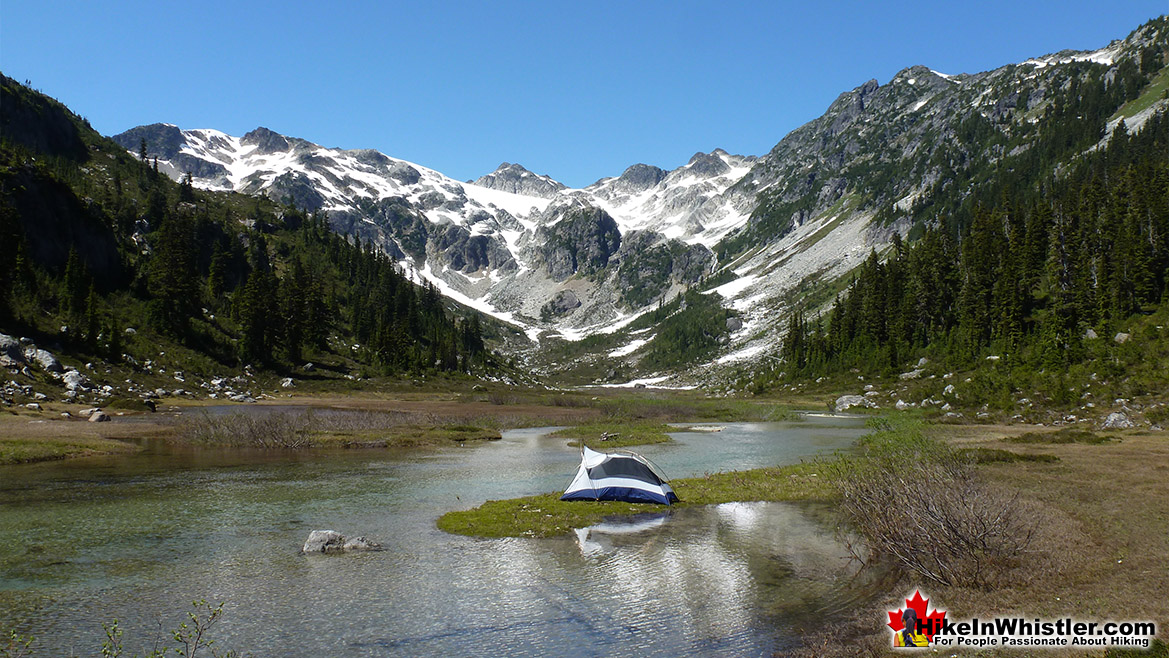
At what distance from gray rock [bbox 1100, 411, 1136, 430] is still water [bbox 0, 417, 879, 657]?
4374 cm

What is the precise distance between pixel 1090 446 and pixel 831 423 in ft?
128

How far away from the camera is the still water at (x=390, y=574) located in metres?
15.8

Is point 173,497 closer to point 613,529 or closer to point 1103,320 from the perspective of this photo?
point 613,529

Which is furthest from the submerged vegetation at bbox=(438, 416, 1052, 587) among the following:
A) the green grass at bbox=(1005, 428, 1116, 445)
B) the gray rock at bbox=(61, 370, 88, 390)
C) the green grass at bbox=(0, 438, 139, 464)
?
the gray rock at bbox=(61, 370, 88, 390)

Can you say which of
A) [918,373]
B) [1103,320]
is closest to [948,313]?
[918,373]

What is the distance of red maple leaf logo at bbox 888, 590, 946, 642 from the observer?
1369cm

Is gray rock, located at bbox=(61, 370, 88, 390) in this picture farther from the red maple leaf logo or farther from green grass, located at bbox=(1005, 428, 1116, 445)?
green grass, located at bbox=(1005, 428, 1116, 445)

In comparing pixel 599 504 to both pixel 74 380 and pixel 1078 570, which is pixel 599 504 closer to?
pixel 1078 570

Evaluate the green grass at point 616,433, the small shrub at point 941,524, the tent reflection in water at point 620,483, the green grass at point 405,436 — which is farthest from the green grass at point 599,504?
the green grass at point 405,436

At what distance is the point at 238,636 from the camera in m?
15.7

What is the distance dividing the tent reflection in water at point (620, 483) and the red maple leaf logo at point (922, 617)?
1767cm

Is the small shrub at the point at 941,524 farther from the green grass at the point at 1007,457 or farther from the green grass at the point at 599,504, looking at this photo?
the green grass at the point at 1007,457

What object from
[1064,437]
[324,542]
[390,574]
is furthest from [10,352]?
[1064,437]

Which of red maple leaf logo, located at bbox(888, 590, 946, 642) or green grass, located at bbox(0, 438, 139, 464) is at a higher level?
red maple leaf logo, located at bbox(888, 590, 946, 642)
